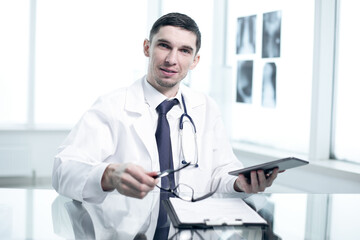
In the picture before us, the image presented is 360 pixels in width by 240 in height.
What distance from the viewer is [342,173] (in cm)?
314

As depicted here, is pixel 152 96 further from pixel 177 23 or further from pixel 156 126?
pixel 177 23

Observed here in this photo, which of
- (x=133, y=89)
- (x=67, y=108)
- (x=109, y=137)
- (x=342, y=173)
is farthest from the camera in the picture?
(x=67, y=108)

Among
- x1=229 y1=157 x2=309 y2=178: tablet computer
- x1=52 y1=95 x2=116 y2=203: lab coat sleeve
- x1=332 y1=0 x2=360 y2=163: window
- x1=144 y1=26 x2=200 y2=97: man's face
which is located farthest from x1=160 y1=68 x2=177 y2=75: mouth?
x1=332 y1=0 x2=360 y2=163: window

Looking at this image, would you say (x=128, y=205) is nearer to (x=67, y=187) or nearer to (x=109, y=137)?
(x=67, y=187)

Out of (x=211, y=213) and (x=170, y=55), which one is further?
(x=170, y=55)

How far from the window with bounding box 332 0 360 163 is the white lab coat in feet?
5.40

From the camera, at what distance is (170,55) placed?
6.21 feet

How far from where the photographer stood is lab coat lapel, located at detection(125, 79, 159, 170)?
71.8 inches

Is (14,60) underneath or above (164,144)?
above

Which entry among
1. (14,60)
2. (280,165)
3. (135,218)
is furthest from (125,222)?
(14,60)

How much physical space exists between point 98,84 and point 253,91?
1.74 m

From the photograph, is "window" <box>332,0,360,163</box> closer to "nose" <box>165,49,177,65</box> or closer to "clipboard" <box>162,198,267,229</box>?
"nose" <box>165,49,177,65</box>

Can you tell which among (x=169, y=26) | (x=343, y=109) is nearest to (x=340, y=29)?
(x=343, y=109)

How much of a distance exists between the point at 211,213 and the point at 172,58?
871mm
